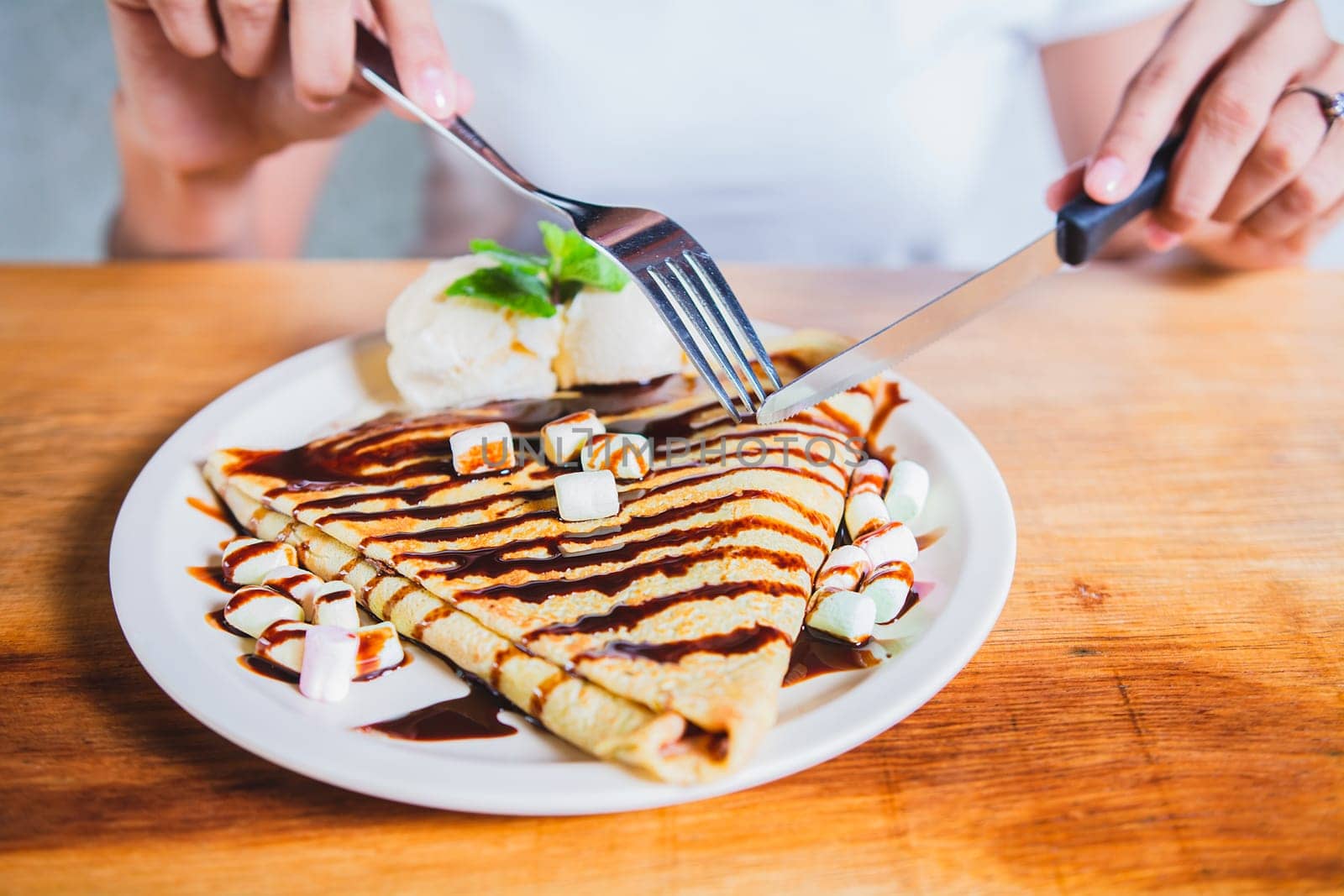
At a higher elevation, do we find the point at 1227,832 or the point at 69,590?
the point at 69,590

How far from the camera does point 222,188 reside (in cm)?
262

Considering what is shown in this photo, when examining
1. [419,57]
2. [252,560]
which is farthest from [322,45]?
[252,560]

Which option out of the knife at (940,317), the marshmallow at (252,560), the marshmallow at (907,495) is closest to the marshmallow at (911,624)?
the marshmallow at (907,495)

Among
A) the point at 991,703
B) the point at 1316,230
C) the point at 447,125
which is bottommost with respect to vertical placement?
the point at 1316,230

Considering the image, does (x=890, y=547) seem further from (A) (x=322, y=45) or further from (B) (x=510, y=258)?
(A) (x=322, y=45)

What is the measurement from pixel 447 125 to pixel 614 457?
29.0 inches

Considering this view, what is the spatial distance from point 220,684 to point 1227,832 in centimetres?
117

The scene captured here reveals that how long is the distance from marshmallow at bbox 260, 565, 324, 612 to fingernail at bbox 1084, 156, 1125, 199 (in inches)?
60.3

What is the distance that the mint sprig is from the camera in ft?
5.93

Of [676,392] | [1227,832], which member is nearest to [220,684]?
[676,392]

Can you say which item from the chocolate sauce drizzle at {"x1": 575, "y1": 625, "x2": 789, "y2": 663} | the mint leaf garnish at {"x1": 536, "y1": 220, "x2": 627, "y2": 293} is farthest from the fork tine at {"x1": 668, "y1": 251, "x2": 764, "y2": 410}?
the chocolate sauce drizzle at {"x1": 575, "y1": 625, "x2": 789, "y2": 663}

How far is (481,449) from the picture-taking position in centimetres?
158

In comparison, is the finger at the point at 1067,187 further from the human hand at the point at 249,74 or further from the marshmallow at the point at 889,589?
the human hand at the point at 249,74

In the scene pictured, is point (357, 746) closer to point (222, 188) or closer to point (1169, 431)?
point (1169, 431)
